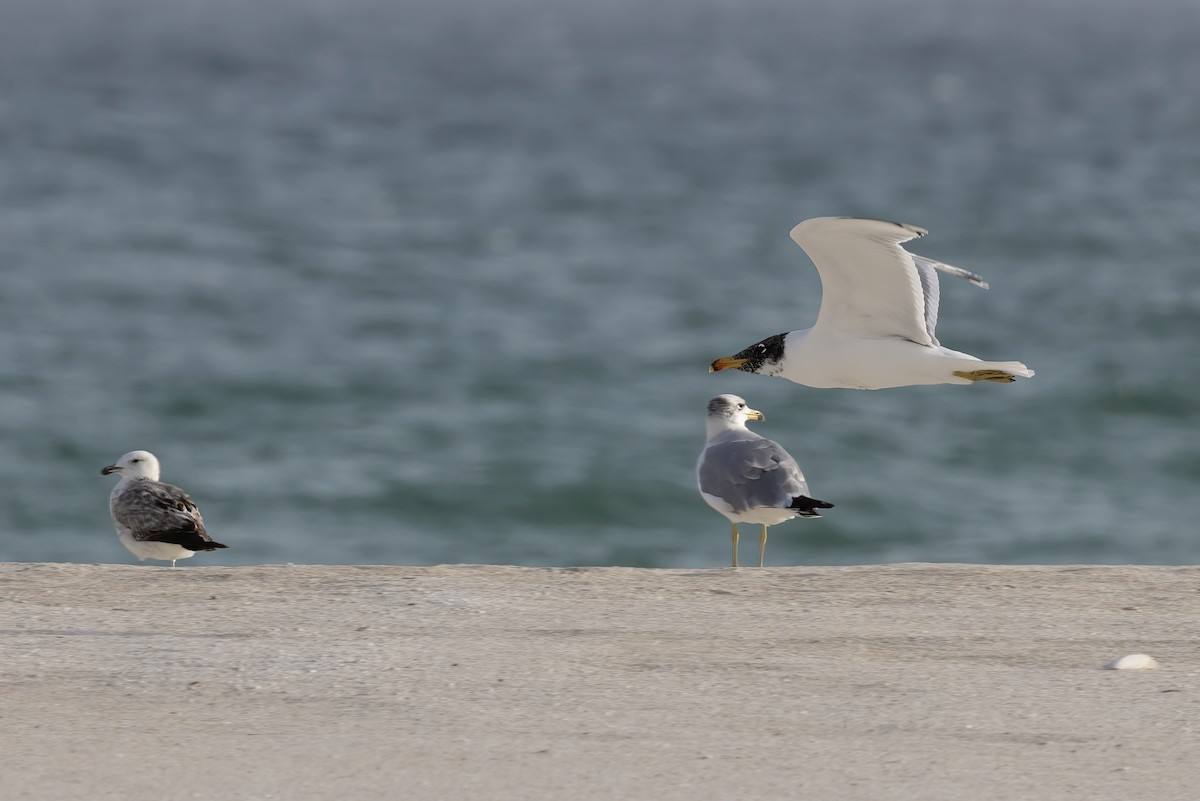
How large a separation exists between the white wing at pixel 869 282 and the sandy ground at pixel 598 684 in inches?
40.2

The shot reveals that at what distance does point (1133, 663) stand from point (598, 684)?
1688mm

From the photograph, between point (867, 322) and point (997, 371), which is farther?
point (867, 322)

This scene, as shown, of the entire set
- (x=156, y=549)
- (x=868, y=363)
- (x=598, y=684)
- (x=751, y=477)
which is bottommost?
(x=598, y=684)

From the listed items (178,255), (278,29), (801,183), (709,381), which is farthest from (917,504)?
(278,29)

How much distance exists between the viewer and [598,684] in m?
5.56

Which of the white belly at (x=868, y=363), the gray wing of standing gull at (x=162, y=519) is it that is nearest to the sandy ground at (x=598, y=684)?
the white belly at (x=868, y=363)

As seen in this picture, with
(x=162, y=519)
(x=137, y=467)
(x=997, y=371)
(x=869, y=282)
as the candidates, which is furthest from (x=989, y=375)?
(x=137, y=467)

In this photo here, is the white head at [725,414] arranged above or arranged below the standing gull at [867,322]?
above

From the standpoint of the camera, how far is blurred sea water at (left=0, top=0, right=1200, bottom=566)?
64.7 ft

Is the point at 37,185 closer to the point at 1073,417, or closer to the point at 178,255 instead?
the point at 178,255

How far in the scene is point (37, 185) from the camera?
43125mm

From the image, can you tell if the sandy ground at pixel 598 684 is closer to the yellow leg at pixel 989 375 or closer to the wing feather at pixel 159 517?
the yellow leg at pixel 989 375

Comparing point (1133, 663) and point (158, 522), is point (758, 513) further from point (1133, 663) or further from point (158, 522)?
point (158, 522)

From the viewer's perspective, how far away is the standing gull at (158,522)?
328 inches
